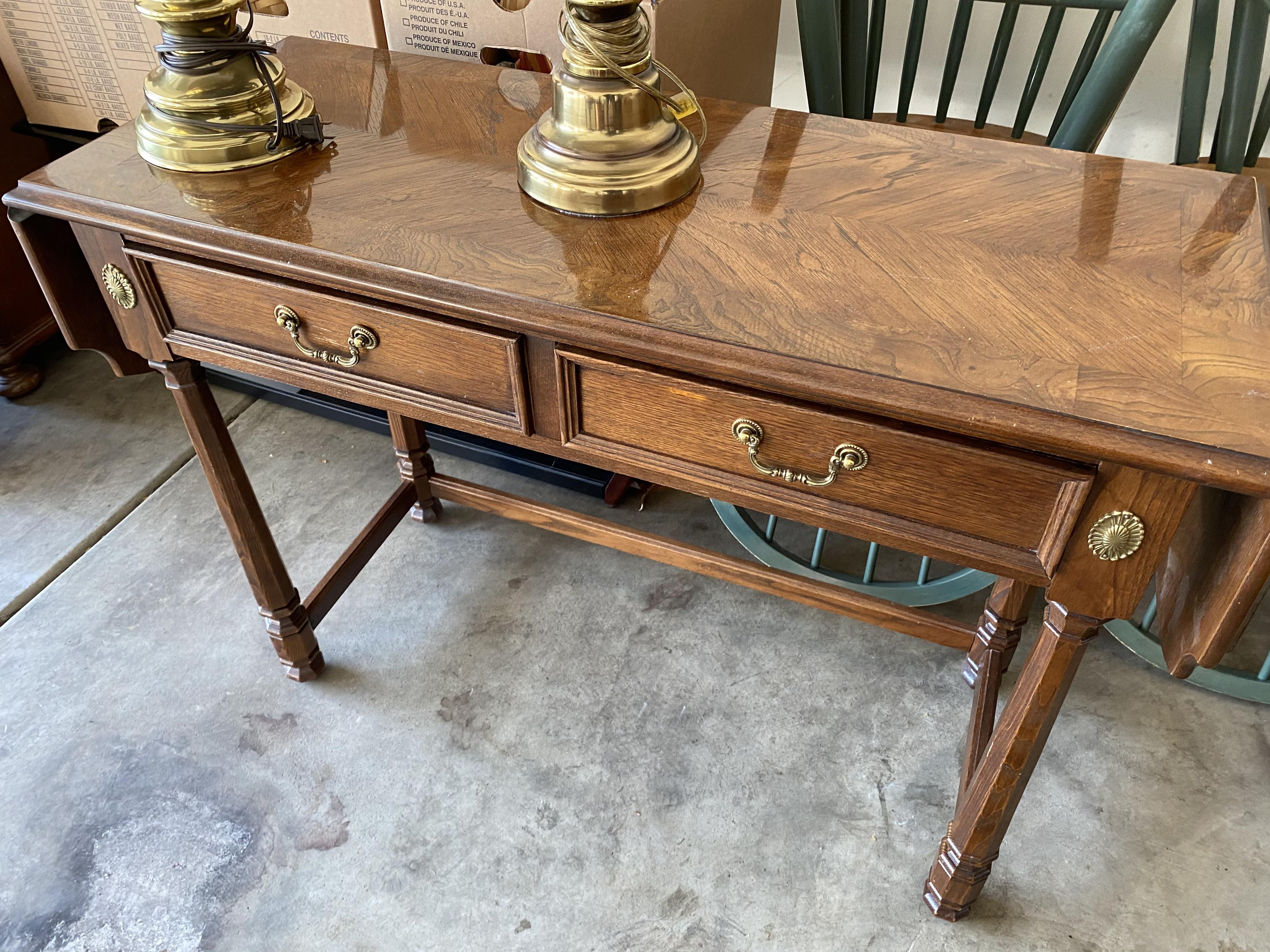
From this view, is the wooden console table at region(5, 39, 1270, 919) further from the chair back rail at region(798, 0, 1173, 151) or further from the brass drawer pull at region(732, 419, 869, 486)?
the chair back rail at region(798, 0, 1173, 151)

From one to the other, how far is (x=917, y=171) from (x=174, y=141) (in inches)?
38.0

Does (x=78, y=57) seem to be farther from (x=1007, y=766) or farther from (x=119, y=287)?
(x=1007, y=766)

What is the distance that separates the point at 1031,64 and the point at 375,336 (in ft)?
5.53

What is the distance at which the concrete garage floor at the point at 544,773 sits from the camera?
4.74 feet

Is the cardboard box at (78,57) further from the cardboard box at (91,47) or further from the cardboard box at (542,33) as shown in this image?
the cardboard box at (542,33)

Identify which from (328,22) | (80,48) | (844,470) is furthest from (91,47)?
(844,470)

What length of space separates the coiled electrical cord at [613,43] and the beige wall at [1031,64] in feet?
3.92

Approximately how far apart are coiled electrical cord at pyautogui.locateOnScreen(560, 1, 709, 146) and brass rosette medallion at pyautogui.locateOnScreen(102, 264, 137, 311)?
678 millimetres

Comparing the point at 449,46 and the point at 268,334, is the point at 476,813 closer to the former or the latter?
the point at 268,334

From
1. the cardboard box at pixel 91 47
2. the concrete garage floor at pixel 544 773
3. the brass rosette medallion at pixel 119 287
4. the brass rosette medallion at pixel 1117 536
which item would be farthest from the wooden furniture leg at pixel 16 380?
the brass rosette medallion at pixel 1117 536

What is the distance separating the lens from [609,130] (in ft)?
3.39

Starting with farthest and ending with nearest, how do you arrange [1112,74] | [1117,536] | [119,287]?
[1112,74], [119,287], [1117,536]

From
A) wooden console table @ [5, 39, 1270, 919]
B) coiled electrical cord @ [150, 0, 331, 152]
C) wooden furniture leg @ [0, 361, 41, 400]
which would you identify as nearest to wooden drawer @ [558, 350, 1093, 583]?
wooden console table @ [5, 39, 1270, 919]

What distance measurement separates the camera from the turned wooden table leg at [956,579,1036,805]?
153cm
